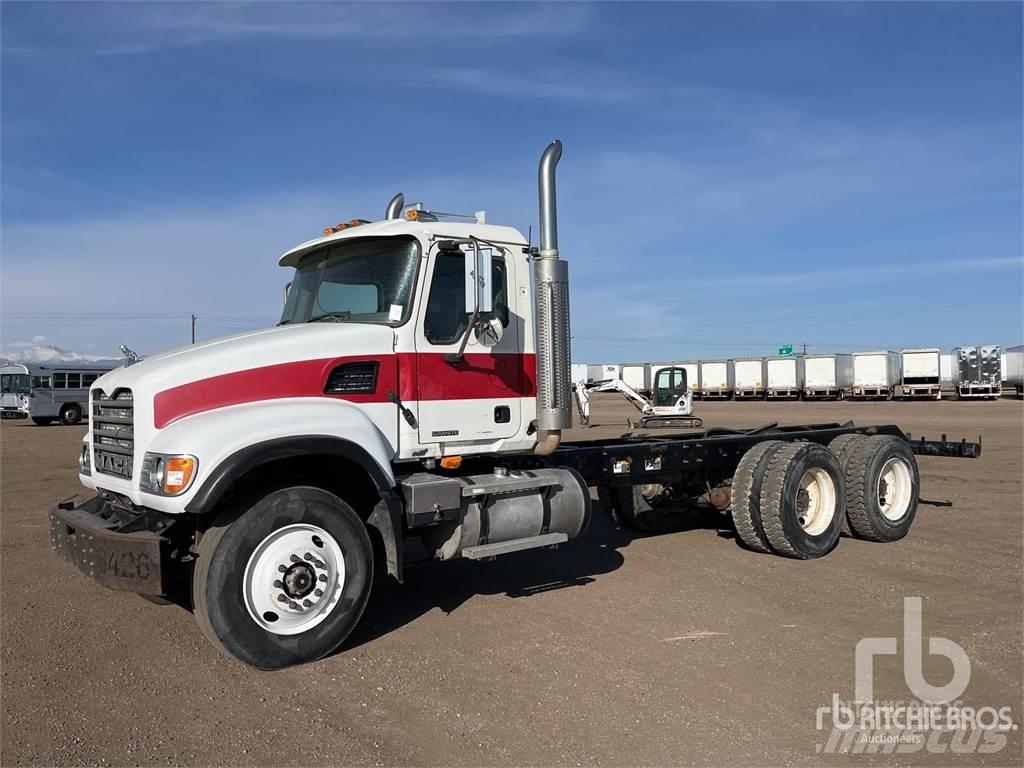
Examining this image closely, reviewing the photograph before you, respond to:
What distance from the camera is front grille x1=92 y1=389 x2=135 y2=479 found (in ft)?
17.6

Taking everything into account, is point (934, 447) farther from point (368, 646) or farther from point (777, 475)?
point (368, 646)

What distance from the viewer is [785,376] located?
165ft

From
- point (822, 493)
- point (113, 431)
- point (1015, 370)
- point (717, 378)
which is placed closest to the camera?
point (113, 431)

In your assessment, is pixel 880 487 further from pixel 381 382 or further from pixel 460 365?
pixel 381 382

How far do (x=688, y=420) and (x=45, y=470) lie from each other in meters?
20.2

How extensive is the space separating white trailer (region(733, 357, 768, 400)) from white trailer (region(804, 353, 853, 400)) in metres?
2.97

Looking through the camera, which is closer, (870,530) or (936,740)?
(936,740)

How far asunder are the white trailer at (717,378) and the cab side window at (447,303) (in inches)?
1958

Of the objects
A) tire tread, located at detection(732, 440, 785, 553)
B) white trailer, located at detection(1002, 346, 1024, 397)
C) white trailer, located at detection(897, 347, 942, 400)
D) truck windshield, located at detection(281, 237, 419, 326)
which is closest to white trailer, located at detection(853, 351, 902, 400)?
white trailer, located at detection(897, 347, 942, 400)

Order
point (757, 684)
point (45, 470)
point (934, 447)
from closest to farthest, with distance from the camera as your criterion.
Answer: point (757, 684) < point (934, 447) < point (45, 470)

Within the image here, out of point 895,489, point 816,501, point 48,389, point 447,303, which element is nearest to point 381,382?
point 447,303

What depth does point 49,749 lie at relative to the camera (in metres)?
3.96

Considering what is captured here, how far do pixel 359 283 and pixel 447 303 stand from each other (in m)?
0.72

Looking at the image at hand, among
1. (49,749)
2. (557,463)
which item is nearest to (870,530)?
(557,463)
